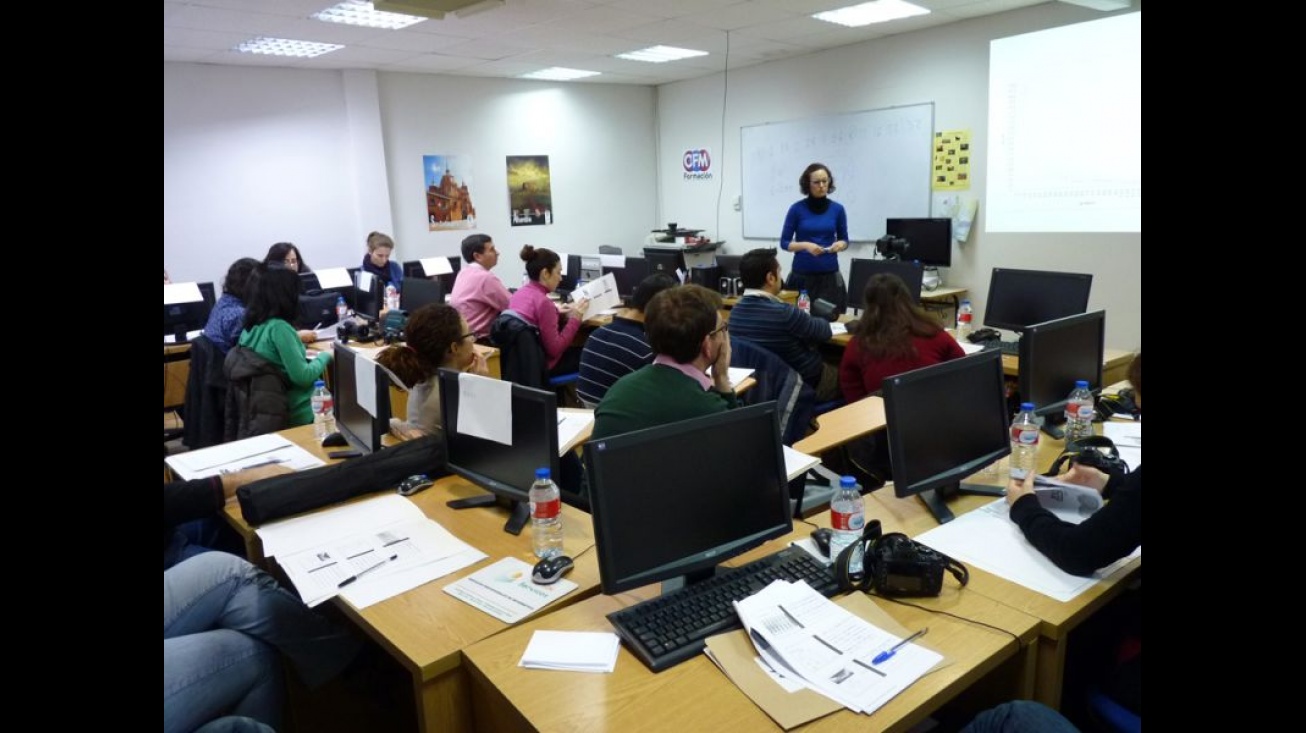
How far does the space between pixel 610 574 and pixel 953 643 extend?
0.68m

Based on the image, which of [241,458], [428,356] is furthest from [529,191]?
[428,356]

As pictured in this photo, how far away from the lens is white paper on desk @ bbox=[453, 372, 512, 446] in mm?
2195

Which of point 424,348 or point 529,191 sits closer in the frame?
point 424,348

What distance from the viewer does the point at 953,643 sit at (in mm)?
1546

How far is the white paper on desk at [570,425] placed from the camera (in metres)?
2.74

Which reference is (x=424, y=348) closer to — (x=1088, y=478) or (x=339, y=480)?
(x=339, y=480)

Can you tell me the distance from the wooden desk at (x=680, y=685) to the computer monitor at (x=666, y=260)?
477 centimetres

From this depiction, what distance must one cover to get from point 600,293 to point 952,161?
3417 mm

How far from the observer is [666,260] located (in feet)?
21.4

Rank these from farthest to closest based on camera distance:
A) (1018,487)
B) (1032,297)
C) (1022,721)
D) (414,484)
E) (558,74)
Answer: (558,74)
(1032,297)
(414,484)
(1018,487)
(1022,721)

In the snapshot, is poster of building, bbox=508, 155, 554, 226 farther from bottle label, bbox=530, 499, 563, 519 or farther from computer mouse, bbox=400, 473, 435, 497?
bottle label, bbox=530, 499, 563, 519

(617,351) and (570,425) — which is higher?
(617,351)

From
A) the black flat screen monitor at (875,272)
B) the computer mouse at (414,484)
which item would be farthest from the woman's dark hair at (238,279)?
the black flat screen monitor at (875,272)
